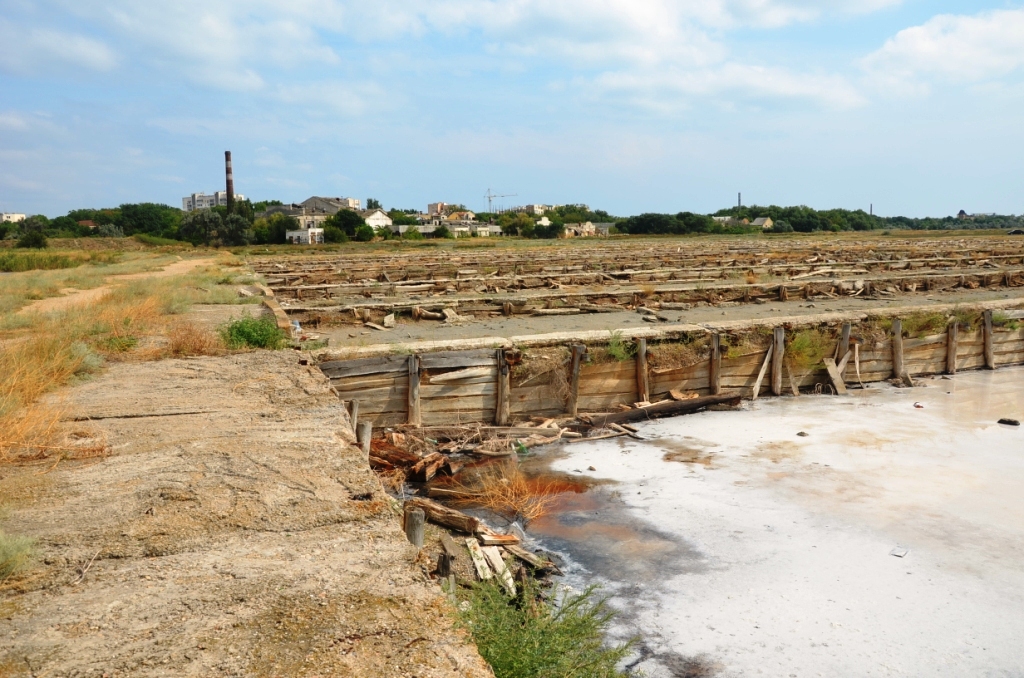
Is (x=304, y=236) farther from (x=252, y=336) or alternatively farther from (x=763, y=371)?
(x=252, y=336)

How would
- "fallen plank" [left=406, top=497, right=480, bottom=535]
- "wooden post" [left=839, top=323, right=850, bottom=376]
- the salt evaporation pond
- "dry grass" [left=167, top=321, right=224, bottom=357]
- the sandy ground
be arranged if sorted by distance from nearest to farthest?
the salt evaporation pond, "fallen plank" [left=406, top=497, right=480, bottom=535], "dry grass" [left=167, top=321, right=224, bottom=357], "wooden post" [left=839, top=323, right=850, bottom=376], the sandy ground

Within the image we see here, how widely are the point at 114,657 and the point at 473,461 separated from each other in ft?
22.5

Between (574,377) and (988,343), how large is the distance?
904 centimetres

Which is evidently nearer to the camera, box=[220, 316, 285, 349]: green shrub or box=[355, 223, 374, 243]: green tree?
box=[220, 316, 285, 349]: green shrub

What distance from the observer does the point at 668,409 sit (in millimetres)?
12047

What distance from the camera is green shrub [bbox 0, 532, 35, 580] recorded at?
3762mm

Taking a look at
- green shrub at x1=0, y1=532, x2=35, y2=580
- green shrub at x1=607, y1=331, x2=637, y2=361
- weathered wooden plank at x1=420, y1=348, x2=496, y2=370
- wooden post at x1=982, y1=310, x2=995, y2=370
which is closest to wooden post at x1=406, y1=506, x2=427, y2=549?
green shrub at x1=0, y1=532, x2=35, y2=580

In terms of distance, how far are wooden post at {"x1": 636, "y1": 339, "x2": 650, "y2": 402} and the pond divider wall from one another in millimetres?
16

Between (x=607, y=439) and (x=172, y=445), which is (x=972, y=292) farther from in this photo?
(x=172, y=445)

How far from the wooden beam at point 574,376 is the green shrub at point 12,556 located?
28.6 feet

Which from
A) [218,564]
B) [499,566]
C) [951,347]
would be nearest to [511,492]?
[499,566]

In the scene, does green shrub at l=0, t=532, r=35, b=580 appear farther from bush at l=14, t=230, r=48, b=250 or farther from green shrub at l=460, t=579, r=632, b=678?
bush at l=14, t=230, r=48, b=250

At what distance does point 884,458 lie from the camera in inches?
389

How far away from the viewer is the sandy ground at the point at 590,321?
14898 mm
